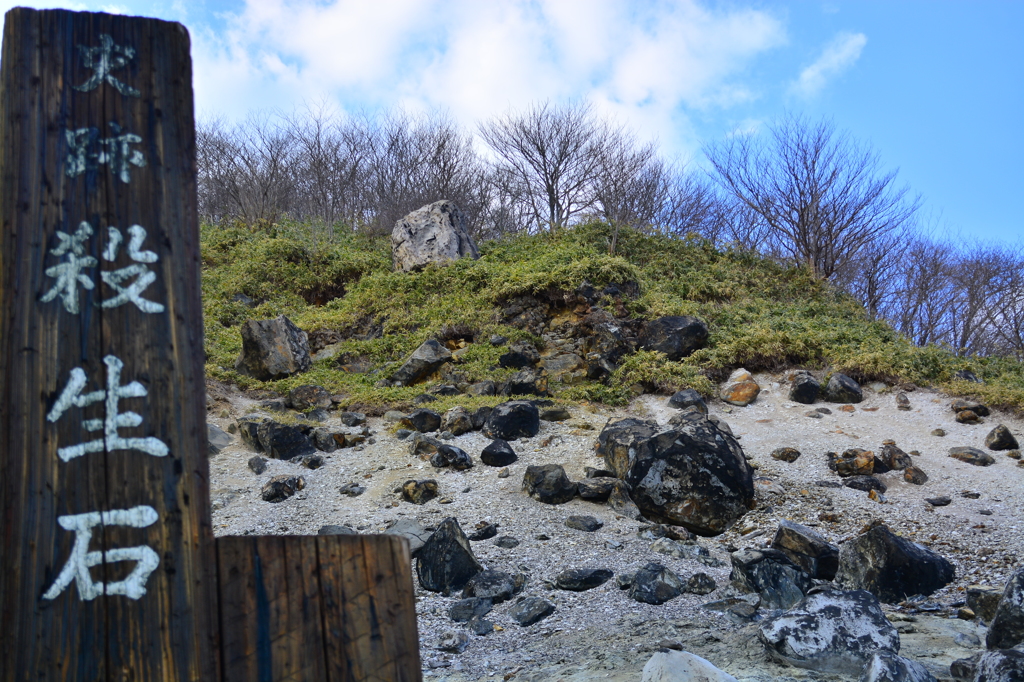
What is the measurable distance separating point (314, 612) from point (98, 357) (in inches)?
28.6

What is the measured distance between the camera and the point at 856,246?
1533cm

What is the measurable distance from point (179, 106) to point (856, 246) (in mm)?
16243

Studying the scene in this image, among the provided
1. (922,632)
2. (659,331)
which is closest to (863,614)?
(922,632)

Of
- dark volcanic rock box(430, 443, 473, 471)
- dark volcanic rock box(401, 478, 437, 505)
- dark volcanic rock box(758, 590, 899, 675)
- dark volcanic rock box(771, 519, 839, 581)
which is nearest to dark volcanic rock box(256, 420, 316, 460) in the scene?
dark volcanic rock box(430, 443, 473, 471)

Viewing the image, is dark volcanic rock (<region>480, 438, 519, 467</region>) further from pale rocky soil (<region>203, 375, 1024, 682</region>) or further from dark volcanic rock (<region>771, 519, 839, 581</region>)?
dark volcanic rock (<region>771, 519, 839, 581</region>)

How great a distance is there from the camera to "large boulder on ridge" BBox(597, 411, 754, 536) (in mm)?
5707

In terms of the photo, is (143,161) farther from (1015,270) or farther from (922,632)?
(1015,270)

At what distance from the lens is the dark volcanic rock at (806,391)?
871 cm

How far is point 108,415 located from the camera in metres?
1.45

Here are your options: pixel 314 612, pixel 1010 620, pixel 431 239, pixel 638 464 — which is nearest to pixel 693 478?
pixel 638 464

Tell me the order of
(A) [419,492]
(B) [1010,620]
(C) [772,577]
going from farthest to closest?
(A) [419,492] → (C) [772,577] → (B) [1010,620]

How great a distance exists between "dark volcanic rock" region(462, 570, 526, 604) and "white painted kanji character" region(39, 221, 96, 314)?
139 inches

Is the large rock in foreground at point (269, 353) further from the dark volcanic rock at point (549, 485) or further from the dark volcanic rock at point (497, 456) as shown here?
the dark volcanic rock at point (549, 485)

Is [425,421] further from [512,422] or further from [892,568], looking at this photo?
[892,568]
